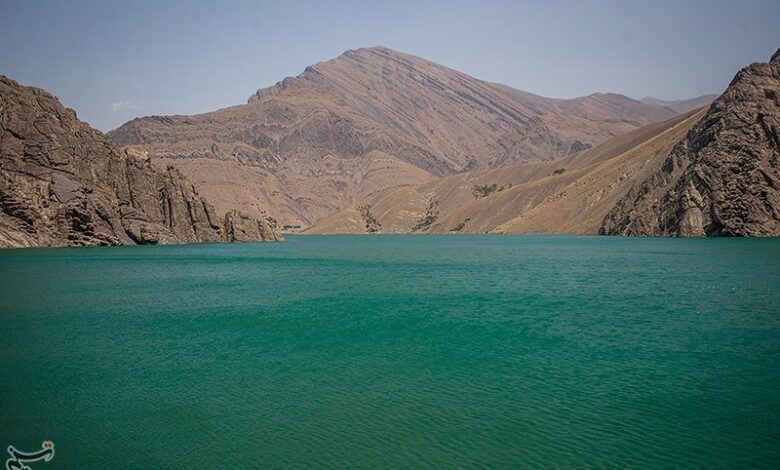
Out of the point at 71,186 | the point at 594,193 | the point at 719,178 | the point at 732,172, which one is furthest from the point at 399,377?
the point at 594,193

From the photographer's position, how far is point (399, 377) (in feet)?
66.8

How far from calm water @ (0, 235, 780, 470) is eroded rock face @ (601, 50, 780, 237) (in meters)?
67.9

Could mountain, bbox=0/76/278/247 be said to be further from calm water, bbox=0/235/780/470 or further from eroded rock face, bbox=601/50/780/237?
eroded rock face, bbox=601/50/780/237

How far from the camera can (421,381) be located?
782 inches

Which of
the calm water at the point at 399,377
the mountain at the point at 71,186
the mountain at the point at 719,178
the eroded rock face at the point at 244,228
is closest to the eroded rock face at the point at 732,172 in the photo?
the mountain at the point at 719,178


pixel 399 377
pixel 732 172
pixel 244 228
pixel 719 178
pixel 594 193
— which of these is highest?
pixel 732 172

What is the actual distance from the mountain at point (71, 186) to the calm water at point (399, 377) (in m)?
54.7

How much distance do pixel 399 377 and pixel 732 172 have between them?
104 m

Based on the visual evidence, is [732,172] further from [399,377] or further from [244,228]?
[244,228]

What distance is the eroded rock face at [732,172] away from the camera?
9956 cm

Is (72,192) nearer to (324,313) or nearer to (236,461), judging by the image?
(324,313)

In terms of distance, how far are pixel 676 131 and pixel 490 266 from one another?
388 ft

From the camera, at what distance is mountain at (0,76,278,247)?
89188 millimetres

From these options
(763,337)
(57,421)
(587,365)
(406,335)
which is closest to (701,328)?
(763,337)
